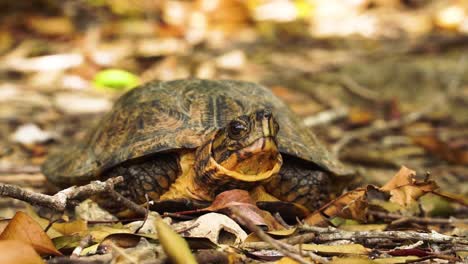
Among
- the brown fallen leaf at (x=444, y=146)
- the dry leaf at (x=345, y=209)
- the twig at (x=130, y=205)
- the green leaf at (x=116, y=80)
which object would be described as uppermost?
the green leaf at (x=116, y=80)

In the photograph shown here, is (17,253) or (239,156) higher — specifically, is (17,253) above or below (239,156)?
below

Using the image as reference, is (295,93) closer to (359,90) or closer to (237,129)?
(359,90)

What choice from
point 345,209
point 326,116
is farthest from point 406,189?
point 326,116

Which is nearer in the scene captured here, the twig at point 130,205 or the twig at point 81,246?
the twig at point 81,246

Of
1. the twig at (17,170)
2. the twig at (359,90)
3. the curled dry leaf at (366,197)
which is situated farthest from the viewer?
the twig at (359,90)

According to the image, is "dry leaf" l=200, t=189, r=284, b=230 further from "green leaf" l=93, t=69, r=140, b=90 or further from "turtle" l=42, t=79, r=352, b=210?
"green leaf" l=93, t=69, r=140, b=90

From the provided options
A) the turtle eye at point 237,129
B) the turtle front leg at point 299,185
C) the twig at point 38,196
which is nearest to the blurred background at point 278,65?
the turtle front leg at point 299,185

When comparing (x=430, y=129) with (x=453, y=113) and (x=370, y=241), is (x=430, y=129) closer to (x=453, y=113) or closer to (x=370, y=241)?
(x=453, y=113)

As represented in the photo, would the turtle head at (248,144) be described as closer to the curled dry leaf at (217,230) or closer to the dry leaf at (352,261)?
the curled dry leaf at (217,230)
